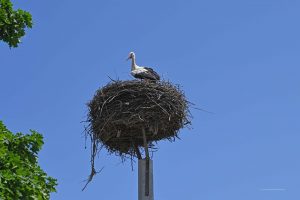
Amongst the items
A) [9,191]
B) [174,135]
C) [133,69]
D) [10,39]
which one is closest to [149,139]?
[174,135]

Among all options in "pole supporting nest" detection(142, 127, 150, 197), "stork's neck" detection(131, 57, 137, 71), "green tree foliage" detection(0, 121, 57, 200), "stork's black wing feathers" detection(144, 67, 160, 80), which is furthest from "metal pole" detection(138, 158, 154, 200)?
"green tree foliage" detection(0, 121, 57, 200)

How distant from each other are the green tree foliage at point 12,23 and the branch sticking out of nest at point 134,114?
4107 mm

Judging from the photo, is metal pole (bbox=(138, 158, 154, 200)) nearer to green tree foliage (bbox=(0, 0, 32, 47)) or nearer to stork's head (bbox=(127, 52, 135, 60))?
stork's head (bbox=(127, 52, 135, 60))

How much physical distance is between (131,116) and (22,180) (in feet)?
16.7

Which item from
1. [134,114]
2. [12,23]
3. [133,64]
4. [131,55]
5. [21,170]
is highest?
[131,55]

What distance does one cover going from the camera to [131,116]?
39.7ft

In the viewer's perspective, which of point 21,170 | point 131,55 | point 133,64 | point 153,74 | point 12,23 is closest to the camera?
point 21,170

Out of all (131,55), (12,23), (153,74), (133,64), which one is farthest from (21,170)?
(131,55)

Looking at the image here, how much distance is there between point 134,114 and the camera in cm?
1212

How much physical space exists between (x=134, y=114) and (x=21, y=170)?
5094 millimetres

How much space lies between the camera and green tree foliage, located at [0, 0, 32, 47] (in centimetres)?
808

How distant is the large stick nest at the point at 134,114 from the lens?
481 inches

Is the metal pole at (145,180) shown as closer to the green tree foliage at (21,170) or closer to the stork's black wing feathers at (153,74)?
the stork's black wing feathers at (153,74)

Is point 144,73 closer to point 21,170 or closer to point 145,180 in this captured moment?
point 145,180
